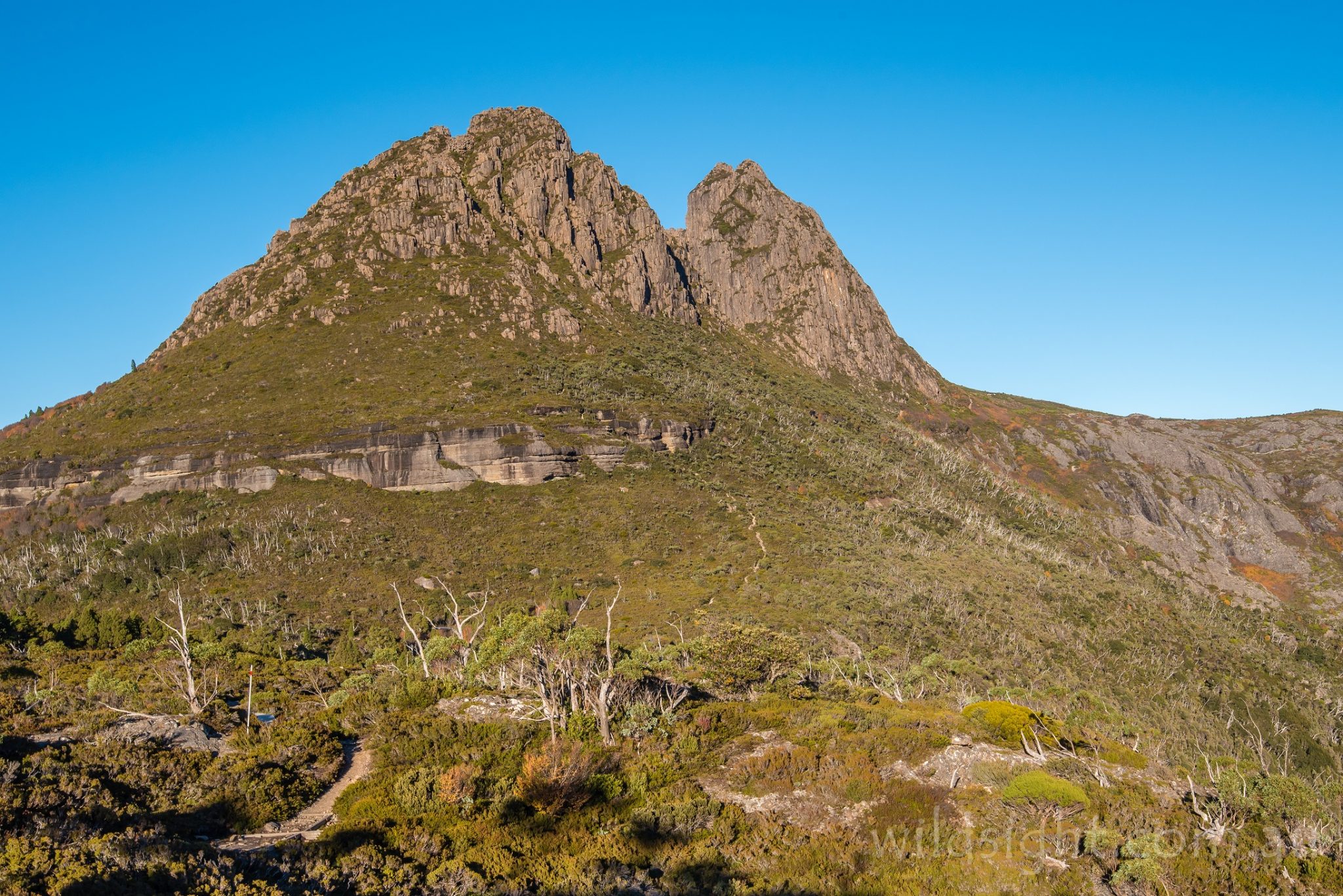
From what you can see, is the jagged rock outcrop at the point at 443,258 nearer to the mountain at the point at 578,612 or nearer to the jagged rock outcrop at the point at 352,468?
the mountain at the point at 578,612

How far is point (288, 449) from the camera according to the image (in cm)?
11694

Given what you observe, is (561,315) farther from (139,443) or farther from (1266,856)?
(1266,856)

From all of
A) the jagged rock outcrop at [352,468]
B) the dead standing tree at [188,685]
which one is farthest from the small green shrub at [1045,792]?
the jagged rock outcrop at [352,468]

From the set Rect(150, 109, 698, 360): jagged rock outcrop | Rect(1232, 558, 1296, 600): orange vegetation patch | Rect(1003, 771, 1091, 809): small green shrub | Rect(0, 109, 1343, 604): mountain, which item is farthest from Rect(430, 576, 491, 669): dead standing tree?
Rect(1232, 558, 1296, 600): orange vegetation patch

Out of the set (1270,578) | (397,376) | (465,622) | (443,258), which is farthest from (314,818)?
(1270,578)

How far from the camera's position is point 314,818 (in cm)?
2292

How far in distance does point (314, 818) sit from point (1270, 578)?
23016 cm

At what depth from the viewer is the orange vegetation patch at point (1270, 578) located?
577ft

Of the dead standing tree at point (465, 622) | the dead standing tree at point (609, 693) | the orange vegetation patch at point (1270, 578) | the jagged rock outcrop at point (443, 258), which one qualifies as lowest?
the orange vegetation patch at point (1270, 578)

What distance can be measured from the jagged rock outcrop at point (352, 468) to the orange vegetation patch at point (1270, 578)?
573ft

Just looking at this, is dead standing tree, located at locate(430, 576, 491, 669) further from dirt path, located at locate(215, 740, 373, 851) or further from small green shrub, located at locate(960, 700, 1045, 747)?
small green shrub, located at locate(960, 700, 1045, 747)

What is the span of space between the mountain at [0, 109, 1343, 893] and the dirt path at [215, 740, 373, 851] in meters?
0.76

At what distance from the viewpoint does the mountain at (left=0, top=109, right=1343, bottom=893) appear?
21891mm

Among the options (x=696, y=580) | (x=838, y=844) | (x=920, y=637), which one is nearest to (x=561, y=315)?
(x=696, y=580)
